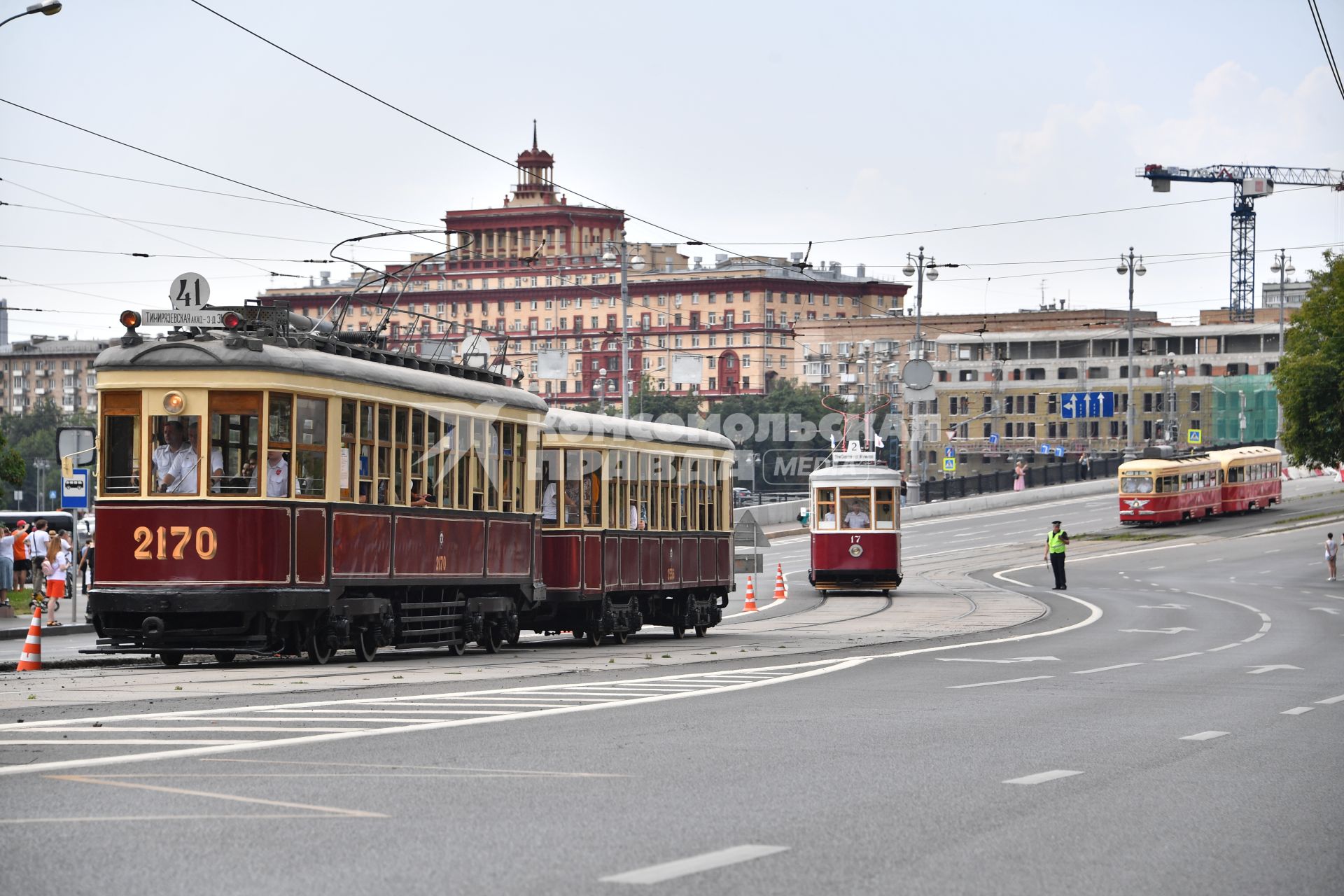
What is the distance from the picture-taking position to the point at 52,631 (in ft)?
92.9

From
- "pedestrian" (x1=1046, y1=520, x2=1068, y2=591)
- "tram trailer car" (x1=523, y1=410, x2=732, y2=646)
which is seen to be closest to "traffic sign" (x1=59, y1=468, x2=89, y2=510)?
"tram trailer car" (x1=523, y1=410, x2=732, y2=646)

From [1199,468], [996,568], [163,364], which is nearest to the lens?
[163,364]

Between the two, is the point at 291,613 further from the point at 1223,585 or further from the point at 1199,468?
the point at 1199,468

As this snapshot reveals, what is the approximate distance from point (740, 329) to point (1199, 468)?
98300mm

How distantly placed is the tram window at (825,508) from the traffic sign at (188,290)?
25.8 metres

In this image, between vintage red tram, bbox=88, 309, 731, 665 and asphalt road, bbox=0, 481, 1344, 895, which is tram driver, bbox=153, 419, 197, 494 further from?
asphalt road, bbox=0, 481, 1344, 895

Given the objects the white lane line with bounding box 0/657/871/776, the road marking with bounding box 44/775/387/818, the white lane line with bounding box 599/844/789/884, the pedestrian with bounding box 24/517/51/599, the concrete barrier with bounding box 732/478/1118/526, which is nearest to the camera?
the white lane line with bounding box 599/844/789/884

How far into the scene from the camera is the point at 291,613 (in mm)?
19641

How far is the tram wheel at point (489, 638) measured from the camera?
24.0m

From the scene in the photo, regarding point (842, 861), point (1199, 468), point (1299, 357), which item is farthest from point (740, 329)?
point (842, 861)

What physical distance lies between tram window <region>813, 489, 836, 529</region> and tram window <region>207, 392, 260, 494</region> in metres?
27.5

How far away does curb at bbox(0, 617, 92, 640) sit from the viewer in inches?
1060

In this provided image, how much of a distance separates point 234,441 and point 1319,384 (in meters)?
50.5

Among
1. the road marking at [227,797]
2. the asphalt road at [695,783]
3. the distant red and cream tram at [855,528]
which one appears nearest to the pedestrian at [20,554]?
the distant red and cream tram at [855,528]
